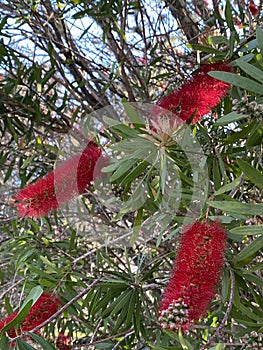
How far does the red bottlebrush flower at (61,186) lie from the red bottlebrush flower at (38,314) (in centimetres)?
21

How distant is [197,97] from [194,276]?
370 mm

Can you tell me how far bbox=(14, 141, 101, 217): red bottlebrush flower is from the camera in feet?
3.99

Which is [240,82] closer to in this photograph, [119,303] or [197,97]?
[197,97]

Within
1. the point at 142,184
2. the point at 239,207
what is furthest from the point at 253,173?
the point at 142,184

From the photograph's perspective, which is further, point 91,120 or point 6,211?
point 6,211

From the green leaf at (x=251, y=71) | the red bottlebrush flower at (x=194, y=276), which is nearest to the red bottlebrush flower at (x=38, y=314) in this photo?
the red bottlebrush flower at (x=194, y=276)

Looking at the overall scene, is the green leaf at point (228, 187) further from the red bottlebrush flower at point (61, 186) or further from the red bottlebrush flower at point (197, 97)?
the red bottlebrush flower at point (61, 186)

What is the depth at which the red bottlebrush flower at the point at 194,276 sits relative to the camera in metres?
0.86

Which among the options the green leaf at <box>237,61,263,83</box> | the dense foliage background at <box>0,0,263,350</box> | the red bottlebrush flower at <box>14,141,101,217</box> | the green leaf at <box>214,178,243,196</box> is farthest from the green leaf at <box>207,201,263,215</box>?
the red bottlebrush flower at <box>14,141,101,217</box>

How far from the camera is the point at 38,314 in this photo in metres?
Answer: 1.13

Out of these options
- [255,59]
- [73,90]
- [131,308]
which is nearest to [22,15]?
[73,90]

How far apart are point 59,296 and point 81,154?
0.36m

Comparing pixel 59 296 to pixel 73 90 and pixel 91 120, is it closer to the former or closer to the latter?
pixel 91 120

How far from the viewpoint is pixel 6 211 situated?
2508 millimetres
